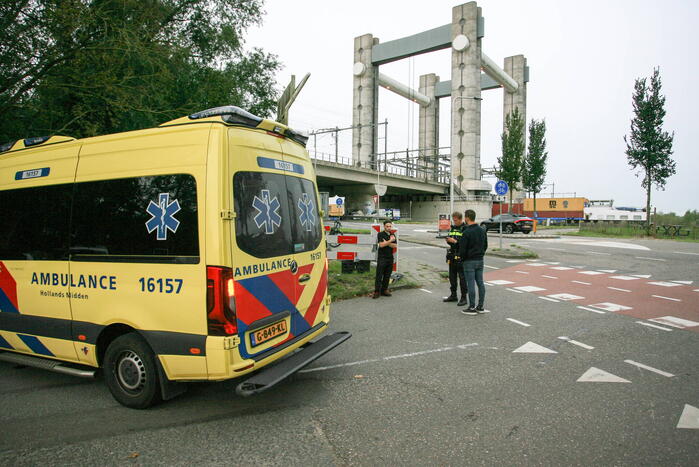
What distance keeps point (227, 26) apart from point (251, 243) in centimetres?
1049

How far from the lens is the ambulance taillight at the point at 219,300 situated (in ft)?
10.5

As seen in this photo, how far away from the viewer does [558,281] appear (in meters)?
11.0

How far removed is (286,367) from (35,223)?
9.59 ft

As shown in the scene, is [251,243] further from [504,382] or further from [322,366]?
[504,382]

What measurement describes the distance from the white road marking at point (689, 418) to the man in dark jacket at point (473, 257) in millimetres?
3864

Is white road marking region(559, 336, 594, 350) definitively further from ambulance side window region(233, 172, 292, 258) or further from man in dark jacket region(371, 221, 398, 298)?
ambulance side window region(233, 172, 292, 258)

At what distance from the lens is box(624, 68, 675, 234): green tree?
93.8ft

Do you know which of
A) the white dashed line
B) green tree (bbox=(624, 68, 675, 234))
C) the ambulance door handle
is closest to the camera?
the ambulance door handle

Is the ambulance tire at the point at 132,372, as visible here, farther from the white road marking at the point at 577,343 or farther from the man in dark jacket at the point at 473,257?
the man in dark jacket at the point at 473,257

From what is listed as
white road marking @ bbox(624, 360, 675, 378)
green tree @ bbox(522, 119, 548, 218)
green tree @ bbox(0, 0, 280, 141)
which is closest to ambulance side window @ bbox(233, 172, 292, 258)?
white road marking @ bbox(624, 360, 675, 378)

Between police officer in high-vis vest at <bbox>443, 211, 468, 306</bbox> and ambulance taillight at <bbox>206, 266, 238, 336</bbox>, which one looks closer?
ambulance taillight at <bbox>206, 266, 238, 336</bbox>

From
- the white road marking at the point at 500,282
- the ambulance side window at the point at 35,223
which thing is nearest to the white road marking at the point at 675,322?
the white road marking at the point at 500,282

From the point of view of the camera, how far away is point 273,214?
3.78m

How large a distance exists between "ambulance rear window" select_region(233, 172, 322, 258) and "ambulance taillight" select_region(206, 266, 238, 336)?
0.29 meters
